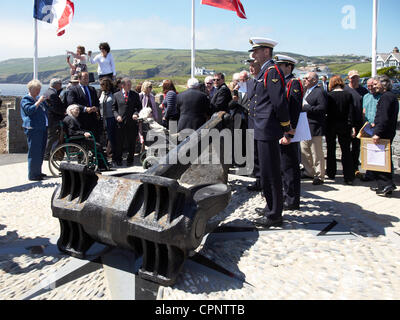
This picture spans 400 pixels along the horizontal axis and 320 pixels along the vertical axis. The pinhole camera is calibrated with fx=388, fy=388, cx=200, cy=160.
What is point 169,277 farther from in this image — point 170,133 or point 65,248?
point 170,133

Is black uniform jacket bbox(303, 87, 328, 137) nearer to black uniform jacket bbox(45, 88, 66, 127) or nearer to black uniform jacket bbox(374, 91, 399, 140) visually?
black uniform jacket bbox(374, 91, 399, 140)

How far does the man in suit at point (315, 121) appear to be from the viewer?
712cm

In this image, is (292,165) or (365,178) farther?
(365,178)

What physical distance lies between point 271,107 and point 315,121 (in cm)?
311

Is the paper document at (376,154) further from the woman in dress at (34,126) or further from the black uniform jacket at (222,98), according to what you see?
the woman in dress at (34,126)

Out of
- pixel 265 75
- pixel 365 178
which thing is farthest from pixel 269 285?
pixel 365 178

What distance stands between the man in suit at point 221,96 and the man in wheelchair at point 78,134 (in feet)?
8.45

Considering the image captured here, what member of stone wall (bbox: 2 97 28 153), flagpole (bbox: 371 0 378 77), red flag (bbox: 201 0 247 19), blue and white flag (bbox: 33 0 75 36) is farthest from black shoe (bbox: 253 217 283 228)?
blue and white flag (bbox: 33 0 75 36)

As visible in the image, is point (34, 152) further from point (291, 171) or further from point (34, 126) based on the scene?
point (291, 171)

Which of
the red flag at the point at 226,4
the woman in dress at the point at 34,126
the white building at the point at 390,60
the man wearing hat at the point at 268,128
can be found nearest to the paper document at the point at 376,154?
the man wearing hat at the point at 268,128

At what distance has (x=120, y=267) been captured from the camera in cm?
348

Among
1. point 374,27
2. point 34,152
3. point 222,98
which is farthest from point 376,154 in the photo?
point 34,152

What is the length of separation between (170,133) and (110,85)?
2.00 meters

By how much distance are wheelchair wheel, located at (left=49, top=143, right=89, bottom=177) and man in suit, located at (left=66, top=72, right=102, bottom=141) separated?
0.56 metres
